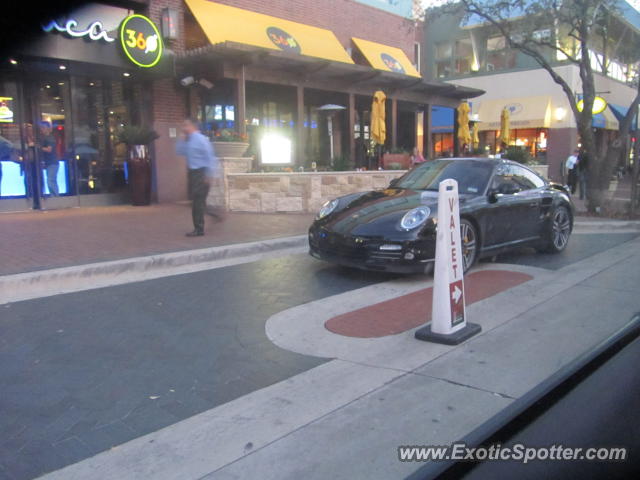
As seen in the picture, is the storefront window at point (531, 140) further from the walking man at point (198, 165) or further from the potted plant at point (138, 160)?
the walking man at point (198, 165)

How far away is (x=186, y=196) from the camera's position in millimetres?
14312

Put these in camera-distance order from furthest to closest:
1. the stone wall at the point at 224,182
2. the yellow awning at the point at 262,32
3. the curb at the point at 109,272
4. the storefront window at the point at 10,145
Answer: the yellow awning at the point at 262,32, the stone wall at the point at 224,182, the storefront window at the point at 10,145, the curb at the point at 109,272

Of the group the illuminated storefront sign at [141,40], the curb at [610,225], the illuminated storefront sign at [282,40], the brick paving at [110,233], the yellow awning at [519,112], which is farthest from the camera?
the yellow awning at [519,112]

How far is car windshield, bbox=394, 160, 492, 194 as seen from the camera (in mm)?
7188

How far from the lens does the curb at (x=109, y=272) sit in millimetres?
5781

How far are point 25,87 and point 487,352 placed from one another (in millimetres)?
11728

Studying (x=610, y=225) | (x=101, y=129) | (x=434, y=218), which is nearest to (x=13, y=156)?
(x=101, y=129)

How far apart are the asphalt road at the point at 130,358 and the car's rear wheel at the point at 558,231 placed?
3.15 metres

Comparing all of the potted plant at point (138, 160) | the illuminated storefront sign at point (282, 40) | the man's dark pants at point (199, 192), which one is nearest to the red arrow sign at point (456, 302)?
the man's dark pants at point (199, 192)

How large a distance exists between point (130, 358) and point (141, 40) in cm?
1008

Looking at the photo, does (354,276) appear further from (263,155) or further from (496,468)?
(263,155)

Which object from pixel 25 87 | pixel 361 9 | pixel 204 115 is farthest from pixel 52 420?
pixel 361 9

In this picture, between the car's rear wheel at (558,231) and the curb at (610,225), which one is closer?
the car's rear wheel at (558,231)

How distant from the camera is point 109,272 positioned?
6496 millimetres
